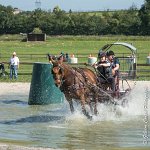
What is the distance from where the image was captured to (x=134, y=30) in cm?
10581

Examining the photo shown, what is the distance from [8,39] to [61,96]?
80.7m

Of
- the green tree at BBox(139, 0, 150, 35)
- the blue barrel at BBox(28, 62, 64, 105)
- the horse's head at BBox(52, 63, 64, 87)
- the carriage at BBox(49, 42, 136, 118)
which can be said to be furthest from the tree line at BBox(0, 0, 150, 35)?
the horse's head at BBox(52, 63, 64, 87)

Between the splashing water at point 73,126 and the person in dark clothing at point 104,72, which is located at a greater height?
the person in dark clothing at point 104,72

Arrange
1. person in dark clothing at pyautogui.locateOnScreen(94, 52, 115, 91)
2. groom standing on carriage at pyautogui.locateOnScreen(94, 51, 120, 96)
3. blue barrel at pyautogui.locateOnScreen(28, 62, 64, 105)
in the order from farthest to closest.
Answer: blue barrel at pyautogui.locateOnScreen(28, 62, 64, 105), groom standing on carriage at pyautogui.locateOnScreen(94, 51, 120, 96), person in dark clothing at pyautogui.locateOnScreen(94, 52, 115, 91)

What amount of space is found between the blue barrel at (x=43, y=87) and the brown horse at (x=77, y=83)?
309 centimetres

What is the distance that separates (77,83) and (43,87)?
4169mm

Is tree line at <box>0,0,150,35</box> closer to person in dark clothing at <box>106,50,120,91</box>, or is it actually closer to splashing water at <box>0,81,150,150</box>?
splashing water at <box>0,81,150,150</box>

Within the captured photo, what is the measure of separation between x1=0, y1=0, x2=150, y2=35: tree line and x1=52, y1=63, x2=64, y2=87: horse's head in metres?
88.0

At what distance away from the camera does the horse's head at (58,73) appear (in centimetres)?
1566

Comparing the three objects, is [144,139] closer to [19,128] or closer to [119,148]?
[119,148]

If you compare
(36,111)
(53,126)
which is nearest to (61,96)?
(36,111)

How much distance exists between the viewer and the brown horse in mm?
15844

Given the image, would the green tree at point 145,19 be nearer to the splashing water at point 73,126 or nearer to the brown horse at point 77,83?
the splashing water at point 73,126

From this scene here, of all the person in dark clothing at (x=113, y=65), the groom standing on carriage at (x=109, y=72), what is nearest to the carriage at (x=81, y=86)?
the groom standing on carriage at (x=109, y=72)
